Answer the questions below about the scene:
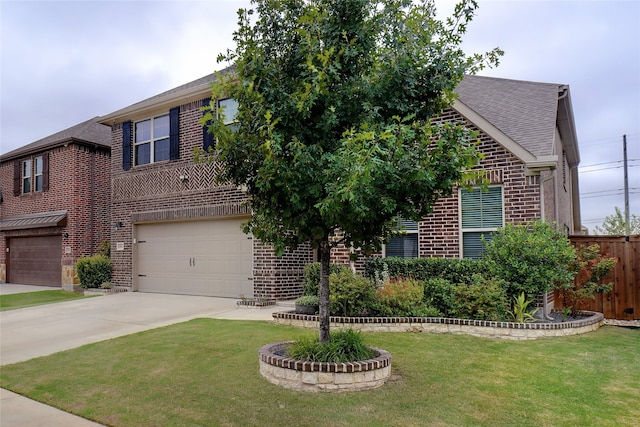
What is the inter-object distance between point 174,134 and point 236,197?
3.49 metres

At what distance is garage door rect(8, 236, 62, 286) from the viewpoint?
19.3 meters

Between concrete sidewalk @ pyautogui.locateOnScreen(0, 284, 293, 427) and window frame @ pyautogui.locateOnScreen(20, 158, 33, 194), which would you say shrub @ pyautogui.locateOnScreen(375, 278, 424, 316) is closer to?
concrete sidewalk @ pyautogui.locateOnScreen(0, 284, 293, 427)

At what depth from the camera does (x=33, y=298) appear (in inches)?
626

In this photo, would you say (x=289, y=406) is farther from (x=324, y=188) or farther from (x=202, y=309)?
(x=202, y=309)

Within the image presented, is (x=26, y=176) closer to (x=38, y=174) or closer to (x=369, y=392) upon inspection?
(x=38, y=174)

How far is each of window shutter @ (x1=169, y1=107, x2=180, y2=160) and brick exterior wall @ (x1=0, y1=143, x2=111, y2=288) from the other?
17.9ft

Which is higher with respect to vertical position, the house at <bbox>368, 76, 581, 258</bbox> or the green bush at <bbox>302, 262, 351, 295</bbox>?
the house at <bbox>368, 76, 581, 258</bbox>

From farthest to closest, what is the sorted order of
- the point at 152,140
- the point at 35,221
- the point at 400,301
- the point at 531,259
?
the point at 35,221, the point at 152,140, the point at 400,301, the point at 531,259

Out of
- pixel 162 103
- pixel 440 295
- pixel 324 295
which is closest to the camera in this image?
pixel 324 295

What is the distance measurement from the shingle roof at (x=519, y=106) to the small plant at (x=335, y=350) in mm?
6471

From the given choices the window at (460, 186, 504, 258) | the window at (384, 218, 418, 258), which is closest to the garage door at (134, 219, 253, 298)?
the window at (384, 218, 418, 258)

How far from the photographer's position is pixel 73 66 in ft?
62.0

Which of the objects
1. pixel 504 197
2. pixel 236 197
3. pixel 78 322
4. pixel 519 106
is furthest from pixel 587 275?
pixel 78 322

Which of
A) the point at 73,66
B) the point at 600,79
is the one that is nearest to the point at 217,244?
the point at 73,66
